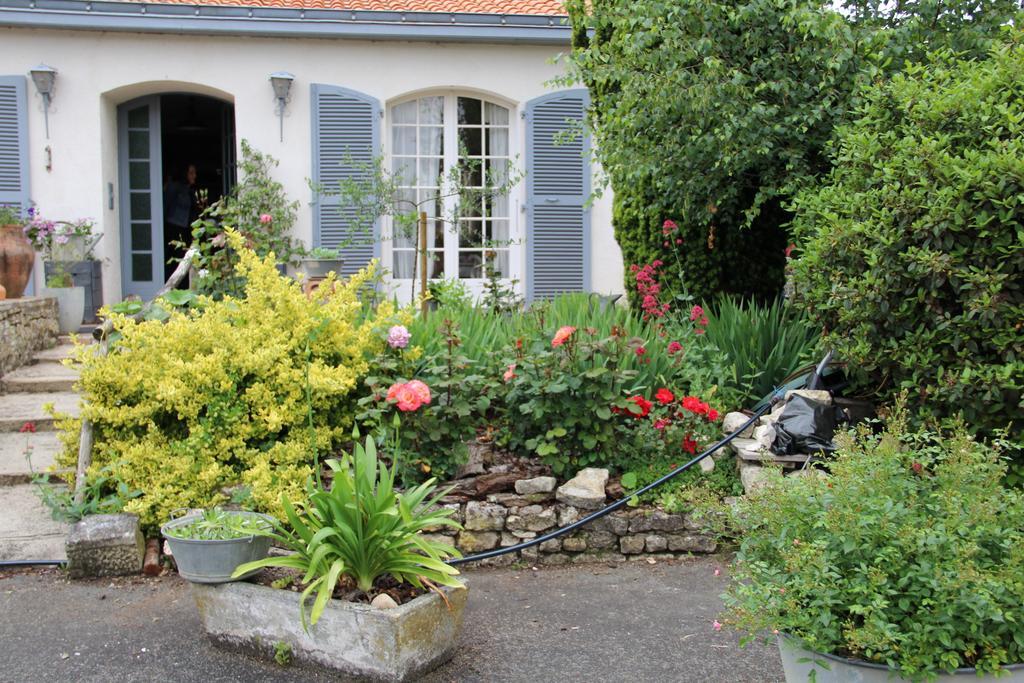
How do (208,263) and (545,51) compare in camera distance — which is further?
(545,51)

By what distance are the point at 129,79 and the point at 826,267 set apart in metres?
7.55

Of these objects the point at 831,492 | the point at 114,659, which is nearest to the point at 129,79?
the point at 114,659

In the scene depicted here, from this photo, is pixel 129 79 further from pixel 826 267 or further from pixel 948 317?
pixel 948 317

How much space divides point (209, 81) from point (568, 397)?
21.5ft

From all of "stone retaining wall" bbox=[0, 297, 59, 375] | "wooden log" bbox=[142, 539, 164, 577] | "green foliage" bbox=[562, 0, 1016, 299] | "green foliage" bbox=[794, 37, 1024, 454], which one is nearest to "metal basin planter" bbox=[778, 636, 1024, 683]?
"green foliage" bbox=[794, 37, 1024, 454]

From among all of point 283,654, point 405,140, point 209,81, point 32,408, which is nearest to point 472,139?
point 405,140

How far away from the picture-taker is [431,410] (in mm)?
4914

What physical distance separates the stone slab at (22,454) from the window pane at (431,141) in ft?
17.7

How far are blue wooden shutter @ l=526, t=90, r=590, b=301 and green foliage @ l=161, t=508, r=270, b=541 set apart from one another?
6.78 metres

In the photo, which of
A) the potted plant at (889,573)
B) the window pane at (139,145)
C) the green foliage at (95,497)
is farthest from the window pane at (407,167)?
the potted plant at (889,573)

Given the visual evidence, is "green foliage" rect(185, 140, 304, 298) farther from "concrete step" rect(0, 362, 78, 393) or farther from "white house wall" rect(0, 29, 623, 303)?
"concrete step" rect(0, 362, 78, 393)

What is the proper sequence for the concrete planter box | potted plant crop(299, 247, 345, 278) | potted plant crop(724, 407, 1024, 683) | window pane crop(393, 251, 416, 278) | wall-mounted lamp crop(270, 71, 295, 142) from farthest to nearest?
window pane crop(393, 251, 416, 278) → wall-mounted lamp crop(270, 71, 295, 142) → potted plant crop(299, 247, 345, 278) → the concrete planter box → potted plant crop(724, 407, 1024, 683)

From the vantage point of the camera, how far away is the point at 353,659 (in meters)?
3.51

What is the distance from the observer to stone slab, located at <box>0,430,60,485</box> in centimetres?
544
